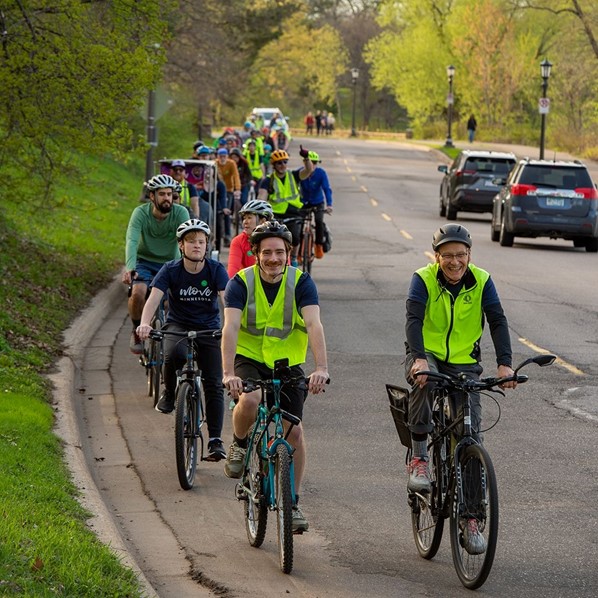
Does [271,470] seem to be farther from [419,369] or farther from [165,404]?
[165,404]

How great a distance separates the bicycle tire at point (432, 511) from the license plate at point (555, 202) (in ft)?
72.5

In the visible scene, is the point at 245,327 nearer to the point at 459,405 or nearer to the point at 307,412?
the point at 459,405

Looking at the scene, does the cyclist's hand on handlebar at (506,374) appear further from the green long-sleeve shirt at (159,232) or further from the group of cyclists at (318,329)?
the green long-sleeve shirt at (159,232)

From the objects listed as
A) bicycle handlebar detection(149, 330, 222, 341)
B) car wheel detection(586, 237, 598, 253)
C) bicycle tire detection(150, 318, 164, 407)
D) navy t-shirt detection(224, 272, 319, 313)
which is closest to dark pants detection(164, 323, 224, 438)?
bicycle handlebar detection(149, 330, 222, 341)

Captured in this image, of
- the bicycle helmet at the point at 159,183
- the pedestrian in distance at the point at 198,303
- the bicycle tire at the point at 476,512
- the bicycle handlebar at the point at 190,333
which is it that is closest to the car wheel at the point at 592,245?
the bicycle helmet at the point at 159,183

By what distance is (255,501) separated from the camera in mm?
8008

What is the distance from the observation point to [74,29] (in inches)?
707

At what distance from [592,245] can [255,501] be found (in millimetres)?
23340

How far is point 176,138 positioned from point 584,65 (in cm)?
3403

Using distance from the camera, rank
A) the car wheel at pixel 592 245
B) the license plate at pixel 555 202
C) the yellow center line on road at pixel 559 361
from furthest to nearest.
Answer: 1. the car wheel at pixel 592 245
2. the license plate at pixel 555 202
3. the yellow center line on road at pixel 559 361

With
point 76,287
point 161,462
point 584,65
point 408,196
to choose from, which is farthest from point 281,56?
point 161,462

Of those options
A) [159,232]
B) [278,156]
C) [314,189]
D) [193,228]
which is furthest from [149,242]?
[314,189]

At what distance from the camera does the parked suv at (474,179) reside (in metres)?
37.3

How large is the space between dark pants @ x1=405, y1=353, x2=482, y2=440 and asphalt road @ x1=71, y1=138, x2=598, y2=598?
78cm
